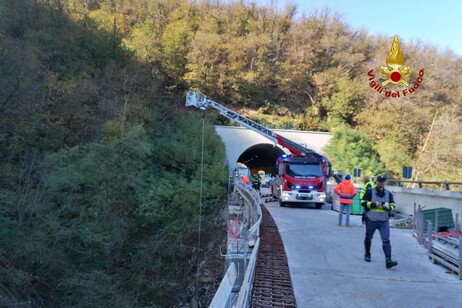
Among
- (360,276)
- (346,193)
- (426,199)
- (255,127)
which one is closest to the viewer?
(360,276)

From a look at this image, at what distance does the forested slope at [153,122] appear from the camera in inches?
658

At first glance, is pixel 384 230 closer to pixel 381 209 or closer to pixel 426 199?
pixel 381 209

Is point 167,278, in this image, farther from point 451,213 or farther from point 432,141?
point 432,141

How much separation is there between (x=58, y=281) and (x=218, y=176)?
51.6ft

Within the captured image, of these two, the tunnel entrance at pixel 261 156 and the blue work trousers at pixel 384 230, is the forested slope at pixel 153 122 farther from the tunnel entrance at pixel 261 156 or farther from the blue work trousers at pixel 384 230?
the blue work trousers at pixel 384 230

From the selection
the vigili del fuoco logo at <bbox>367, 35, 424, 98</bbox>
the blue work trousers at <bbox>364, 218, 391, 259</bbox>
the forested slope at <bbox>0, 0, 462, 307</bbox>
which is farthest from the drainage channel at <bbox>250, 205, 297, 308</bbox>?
the vigili del fuoco logo at <bbox>367, 35, 424, 98</bbox>

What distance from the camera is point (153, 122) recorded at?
33.3 meters

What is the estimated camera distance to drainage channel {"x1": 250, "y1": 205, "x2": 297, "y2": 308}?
19.2ft

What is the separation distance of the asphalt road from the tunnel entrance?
28.2 metres

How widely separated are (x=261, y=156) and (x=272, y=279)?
145 feet

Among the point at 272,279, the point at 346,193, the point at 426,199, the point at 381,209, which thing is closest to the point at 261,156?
the point at 426,199

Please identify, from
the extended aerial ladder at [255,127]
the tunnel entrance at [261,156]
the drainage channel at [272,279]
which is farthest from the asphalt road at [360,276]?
the tunnel entrance at [261,156]

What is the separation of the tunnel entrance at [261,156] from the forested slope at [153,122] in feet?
10.1

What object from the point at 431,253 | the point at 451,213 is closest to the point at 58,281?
the point at 431,253
